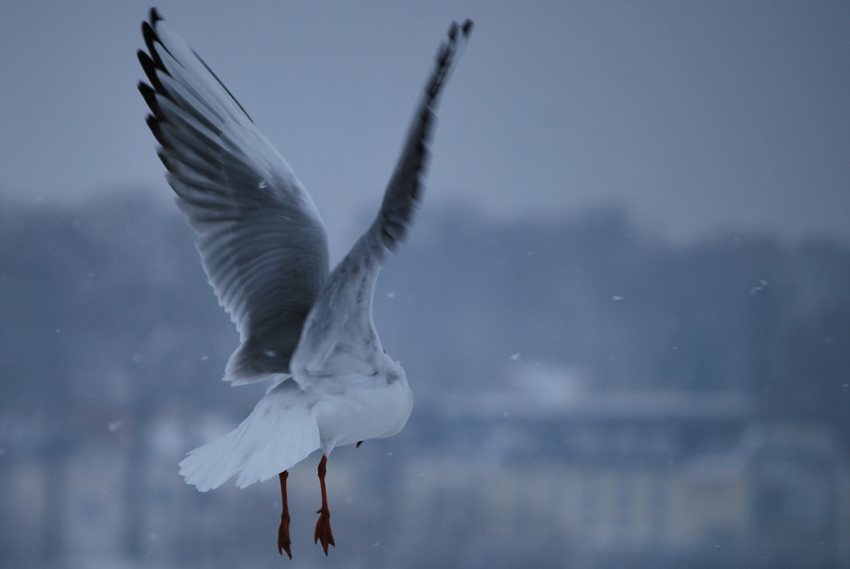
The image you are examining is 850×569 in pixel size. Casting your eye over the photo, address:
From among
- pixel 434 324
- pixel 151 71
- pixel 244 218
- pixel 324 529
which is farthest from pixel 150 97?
pixel 434 324

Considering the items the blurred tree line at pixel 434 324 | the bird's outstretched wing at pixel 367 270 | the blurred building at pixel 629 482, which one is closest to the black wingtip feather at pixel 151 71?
the bird's outstretched wing at pixel 367 270

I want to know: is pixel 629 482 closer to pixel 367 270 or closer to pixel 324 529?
pixel 324 529

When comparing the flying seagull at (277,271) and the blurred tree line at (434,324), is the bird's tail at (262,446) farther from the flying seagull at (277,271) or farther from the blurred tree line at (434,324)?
the blurred tree line at (434,324)

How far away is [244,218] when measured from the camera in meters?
1.06

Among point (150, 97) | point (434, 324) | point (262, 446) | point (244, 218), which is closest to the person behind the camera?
point (262, 446)

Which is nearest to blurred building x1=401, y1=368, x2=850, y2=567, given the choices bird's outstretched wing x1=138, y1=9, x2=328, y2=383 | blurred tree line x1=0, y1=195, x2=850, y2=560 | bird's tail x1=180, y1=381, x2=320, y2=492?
blurred tree line x1=0, y1=195, x2=850, y2=560

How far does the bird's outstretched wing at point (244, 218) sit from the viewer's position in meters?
1.00

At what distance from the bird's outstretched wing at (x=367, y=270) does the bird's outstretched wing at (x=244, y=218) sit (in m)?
0.14

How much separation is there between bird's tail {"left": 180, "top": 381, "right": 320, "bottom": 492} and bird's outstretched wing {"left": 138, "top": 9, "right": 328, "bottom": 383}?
0.13 metres

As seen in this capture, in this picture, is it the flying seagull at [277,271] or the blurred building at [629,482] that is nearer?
the flying seagull at [277,271]

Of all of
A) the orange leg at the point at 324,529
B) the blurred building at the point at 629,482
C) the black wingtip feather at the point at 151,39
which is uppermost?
the black wingtip feather at the point at 151,39

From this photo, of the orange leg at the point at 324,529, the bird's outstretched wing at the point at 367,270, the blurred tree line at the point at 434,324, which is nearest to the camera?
the bird's outstretched wing at the point at 367,270

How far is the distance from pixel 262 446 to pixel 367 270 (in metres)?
0.22

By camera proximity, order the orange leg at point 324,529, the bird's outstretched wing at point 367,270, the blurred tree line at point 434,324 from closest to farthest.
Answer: the bird's outstretched wing at point 367,270
the orange leg at point 324,529
the blurred tree line at point 434,324
